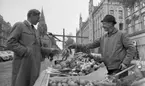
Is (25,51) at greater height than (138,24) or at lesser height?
lesser

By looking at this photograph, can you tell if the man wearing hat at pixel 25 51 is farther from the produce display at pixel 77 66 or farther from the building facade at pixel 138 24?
the building facade at pixel 138 24

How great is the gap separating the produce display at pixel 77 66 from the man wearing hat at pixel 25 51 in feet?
3.76

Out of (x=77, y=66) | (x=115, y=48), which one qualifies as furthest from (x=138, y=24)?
(x=115, y=48)

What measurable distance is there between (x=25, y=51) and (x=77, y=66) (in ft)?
8.22

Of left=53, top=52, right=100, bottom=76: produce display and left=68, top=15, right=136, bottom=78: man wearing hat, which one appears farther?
left=53, top=52, right=100, bottom=76: produce display

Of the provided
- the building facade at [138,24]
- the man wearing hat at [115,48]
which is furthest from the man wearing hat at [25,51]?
the building facade at [138,24]

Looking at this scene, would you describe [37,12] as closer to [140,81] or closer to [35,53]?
[35,53]

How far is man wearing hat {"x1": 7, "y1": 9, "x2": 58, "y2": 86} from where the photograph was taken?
2.64 m

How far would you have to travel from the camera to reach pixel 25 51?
104 inches

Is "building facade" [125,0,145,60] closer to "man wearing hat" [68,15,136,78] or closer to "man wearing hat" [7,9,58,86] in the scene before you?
"man wearing hat" [68,15,136,78]

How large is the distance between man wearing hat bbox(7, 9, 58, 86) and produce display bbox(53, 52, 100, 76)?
1147 mm

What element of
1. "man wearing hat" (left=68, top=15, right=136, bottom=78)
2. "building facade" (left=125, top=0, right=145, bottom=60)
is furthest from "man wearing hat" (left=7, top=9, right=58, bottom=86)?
"building facade" (left=125, top=0, right=145, bottom=60)

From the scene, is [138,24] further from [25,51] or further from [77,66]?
[25,51]

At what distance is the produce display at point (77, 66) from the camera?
13.4 ft
